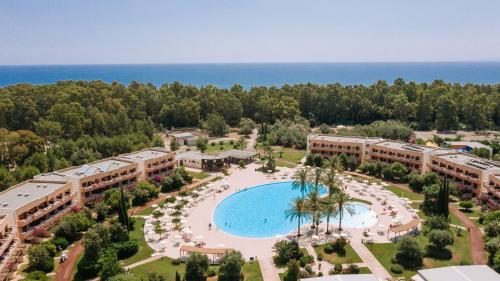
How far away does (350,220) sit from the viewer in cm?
4791

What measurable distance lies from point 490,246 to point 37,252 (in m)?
42.7

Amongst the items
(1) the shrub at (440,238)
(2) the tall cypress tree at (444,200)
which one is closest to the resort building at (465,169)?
(2) the tall cypress tree at (444,200)

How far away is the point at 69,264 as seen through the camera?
37.7 metres

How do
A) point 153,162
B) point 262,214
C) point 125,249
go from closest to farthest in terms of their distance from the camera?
point 125,249
point 262,214
point 153,162

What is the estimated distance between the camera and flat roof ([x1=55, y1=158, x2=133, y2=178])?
5189 centimetres

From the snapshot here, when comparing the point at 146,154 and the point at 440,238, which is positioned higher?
the point at 146,154

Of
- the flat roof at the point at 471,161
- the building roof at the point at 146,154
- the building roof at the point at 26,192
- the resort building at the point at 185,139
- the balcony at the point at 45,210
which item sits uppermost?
the flat roof at the point at 471,161

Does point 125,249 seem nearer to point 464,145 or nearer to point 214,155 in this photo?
point 214,155

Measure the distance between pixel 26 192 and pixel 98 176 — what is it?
9.14m

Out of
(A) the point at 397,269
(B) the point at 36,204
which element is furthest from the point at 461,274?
(B) the point at 36,204

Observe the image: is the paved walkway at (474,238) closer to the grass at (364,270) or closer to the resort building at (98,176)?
the grass at (364,270)

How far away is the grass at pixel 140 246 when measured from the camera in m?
38.3

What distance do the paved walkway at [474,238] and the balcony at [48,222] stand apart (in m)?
44.9

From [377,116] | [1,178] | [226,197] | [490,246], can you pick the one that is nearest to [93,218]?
[1,178]
